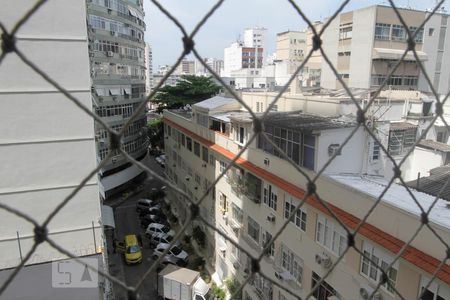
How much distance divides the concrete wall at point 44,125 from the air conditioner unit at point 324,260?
2.23 metres

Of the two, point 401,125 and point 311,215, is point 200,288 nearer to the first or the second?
point 311,215

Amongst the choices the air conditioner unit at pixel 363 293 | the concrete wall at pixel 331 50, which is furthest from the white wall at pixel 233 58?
the air conditioner unit at pixel 363 293

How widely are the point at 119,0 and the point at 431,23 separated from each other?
7838 mm

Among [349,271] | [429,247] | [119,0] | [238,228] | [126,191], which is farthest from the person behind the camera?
[126,191]

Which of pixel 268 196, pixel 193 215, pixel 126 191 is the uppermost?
pixel 193 215

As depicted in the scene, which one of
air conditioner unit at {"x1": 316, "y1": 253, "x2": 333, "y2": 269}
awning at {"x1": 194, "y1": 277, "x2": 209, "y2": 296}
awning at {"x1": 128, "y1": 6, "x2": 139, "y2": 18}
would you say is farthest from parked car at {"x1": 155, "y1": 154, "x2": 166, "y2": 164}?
air conditioner unit at {"x1": 316, "y1": 253, "x2": 333, "y2": 269}

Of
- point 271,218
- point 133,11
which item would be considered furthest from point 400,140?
point 133,11

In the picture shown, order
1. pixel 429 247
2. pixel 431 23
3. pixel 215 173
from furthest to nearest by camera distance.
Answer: pixel 431 23 → pixel 215 173 → pixel 429 247

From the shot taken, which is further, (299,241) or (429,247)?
(299,241)

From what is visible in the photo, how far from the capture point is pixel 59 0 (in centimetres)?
310

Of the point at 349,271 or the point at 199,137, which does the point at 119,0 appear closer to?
the point at 199,137

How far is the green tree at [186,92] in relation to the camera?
983 cm

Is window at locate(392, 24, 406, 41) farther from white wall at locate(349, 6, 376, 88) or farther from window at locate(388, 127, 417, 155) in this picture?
window at locate(388, 127, 417, 155)

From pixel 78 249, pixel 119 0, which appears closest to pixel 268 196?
pixel 78 249
